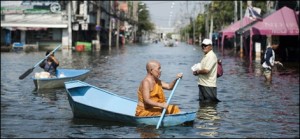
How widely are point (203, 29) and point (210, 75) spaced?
106200mm

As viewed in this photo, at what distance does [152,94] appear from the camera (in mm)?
11195

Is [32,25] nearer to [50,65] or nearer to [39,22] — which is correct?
[39,22]

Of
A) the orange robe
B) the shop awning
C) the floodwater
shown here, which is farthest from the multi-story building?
the orange robe

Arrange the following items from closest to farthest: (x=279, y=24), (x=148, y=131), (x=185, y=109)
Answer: (x=148, y=131)
(x=185, y=109)
(x=279, y=24)

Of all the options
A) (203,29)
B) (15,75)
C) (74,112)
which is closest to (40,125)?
(74,112)

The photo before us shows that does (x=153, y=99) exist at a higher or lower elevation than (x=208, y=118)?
higher

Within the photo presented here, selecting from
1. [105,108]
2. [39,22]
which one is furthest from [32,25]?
[105,108]

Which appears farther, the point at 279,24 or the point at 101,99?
the point at 279,24

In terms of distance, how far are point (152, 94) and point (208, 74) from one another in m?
3.08

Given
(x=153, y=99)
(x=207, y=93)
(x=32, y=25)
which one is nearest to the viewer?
(x=153, y=99)

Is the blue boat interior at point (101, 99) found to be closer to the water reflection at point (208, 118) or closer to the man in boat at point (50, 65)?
the water reflection at point (208, 118)

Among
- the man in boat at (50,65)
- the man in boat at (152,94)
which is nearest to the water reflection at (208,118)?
the man in boat at (152,94)

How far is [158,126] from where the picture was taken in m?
11.1

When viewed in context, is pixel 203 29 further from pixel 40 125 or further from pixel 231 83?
pixel 40 125
